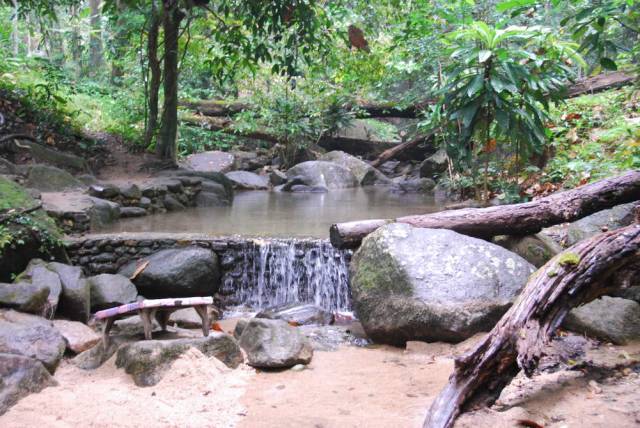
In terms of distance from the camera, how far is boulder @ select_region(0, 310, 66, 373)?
377 centimetres

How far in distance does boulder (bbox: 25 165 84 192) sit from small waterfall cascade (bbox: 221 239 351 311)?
11.3ft

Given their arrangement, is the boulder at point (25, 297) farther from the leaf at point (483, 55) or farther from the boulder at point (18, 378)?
the leaf at point (483, 55)

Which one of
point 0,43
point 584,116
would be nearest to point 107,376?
point 584,116

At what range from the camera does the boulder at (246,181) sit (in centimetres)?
1308

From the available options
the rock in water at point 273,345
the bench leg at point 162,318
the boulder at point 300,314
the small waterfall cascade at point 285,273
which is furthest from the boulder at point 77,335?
the small waterfall cascade at point 285,273

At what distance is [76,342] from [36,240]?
5.14 feet

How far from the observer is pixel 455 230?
5.25 metres

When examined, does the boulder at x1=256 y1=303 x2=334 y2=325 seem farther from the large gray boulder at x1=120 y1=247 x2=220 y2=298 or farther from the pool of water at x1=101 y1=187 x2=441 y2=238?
the pool of water at x1=101 y1=187 x2=441 y2=238

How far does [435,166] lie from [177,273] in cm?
899

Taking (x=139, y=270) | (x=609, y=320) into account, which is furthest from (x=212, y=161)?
(x=609, y=320)

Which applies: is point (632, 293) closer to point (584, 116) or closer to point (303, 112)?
point (584, 116)

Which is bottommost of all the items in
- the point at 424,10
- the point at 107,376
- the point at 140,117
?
the point at 107,376

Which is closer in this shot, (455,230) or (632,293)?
(632,293)

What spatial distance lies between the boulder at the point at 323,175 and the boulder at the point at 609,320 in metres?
9.65
